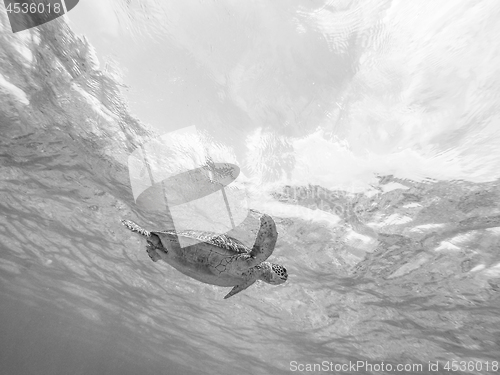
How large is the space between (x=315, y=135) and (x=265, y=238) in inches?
213

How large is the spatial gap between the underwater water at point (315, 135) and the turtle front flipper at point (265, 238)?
5007 mm

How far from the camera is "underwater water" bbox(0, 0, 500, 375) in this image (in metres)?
7.26

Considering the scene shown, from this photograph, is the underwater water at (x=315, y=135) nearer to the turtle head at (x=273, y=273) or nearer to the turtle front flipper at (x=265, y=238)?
the turtle head at (x=273, y=273)

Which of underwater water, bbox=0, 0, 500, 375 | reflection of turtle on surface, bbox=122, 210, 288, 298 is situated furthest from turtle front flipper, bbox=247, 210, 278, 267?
underwater water, bbox=0, 0, 500, 375

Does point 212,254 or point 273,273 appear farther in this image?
point 273,273

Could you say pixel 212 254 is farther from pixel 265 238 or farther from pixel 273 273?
pixel 273 273

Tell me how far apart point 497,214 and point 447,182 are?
186 cm

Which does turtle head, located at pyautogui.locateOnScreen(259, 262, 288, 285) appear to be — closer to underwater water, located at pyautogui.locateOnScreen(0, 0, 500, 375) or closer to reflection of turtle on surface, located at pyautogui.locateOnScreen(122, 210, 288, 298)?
reflection of turtle on surface, located at pyautogui.locateOnScreen(122, 210, 288, 298)

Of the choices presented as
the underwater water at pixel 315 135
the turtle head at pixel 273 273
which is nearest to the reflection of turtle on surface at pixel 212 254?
the turtle head at pixel 273 273

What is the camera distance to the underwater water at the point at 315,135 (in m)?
7.26

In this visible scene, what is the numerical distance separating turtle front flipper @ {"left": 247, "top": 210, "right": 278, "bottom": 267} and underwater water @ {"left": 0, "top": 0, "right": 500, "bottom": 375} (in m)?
5.01

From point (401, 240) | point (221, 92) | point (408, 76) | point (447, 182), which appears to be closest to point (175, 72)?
point (221, 92)

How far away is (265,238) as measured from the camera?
494 cm

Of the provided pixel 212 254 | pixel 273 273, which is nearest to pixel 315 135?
pixel 273 273
